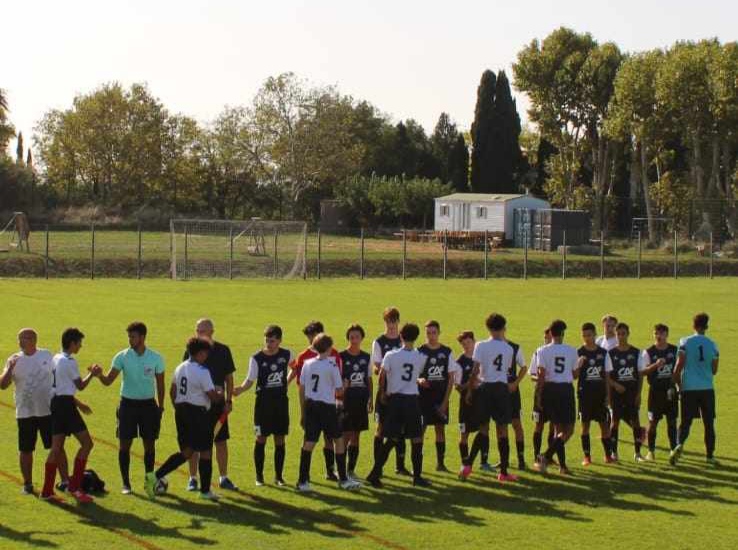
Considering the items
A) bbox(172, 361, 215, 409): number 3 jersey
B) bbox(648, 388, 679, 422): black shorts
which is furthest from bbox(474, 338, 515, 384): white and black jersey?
bbox(172, 361, 215, 409): number 3 jersey

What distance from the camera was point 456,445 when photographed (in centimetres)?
1803

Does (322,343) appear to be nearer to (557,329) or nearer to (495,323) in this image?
(495,323)

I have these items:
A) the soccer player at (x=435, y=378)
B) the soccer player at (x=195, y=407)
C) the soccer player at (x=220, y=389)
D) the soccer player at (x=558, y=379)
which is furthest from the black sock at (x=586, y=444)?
the soccer player at (x=195, y=407)

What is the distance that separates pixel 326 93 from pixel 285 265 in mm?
39722

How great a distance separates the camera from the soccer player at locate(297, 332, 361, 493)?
1442 centimetres

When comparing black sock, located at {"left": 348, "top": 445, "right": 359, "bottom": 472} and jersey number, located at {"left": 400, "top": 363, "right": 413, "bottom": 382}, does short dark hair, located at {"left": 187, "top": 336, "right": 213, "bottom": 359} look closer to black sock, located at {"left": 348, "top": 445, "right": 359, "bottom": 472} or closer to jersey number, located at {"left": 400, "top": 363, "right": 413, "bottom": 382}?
jersey number, located at {"left": 400, "top": 363, "right": 413, "bottom": 382}

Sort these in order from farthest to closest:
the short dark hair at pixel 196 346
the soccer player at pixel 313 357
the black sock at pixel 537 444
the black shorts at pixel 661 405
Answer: the black shorts at pixel 661 405
the black sock at pixel 537 444
the soccer player at pixel 313 357
the short dark hair at pixel 196 346

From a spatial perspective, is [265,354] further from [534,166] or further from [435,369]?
[534,166]

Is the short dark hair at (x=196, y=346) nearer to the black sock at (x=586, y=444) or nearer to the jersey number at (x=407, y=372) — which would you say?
the jersey number at (x=407, y=372)

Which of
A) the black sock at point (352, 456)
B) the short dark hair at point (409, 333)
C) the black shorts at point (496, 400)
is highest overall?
the short dark hair at point (409, 333)

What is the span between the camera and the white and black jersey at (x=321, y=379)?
568 inches

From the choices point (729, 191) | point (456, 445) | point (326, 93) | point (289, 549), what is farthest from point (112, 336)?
point (326, 93)

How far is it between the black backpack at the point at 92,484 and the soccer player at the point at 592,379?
19.1 feet

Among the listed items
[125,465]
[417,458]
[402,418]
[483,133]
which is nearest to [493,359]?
[402,418]
